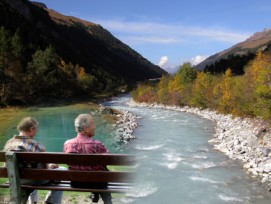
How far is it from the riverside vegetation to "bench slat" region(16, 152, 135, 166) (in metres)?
15.0

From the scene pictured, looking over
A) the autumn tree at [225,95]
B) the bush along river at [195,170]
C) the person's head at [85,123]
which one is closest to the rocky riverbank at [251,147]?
the bush along river at [195,170]

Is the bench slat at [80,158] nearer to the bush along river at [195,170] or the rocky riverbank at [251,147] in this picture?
the bush along river at [195,170]

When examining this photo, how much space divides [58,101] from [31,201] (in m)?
52.1

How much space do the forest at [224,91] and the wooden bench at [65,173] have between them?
105 feet

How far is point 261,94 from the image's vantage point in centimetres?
3728

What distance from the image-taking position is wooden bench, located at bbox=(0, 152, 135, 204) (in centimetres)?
560

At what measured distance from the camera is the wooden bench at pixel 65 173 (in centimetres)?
560

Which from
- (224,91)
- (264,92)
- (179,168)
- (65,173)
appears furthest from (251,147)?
(224,91)

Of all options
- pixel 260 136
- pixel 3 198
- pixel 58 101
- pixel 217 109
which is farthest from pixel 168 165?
pixel 217 109

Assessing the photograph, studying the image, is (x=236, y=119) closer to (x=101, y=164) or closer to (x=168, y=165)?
(x=168, y=165)

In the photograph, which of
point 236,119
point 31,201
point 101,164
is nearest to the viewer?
point 101,164

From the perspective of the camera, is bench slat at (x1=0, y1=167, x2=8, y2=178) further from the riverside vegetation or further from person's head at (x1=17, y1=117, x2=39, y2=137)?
the riverside vegetation

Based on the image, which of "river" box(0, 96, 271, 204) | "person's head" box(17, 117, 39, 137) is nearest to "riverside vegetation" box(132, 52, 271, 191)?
"river" box(0, 96, 271, 204)

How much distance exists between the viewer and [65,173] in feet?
19.5
